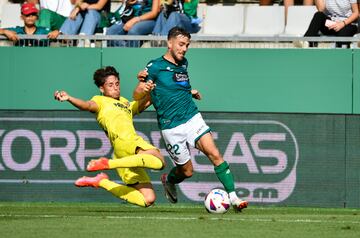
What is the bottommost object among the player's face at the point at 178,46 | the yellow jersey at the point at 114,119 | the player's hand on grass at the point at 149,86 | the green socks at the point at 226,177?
the green socks at the point at 226,177

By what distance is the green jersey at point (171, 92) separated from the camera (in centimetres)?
1308

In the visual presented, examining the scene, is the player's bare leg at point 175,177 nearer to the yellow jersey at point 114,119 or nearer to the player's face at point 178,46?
the yellow jersey at point 114,119

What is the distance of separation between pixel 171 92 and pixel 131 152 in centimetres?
98

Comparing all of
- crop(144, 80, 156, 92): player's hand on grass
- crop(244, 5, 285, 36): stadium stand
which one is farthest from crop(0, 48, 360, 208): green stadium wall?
crop(144, 80, 156, 92): player's hand on grass

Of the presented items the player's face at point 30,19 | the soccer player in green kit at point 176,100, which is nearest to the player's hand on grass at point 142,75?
the soccer player in green kit at point 176,100

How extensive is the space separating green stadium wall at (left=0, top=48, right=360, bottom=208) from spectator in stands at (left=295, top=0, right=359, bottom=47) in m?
0.40

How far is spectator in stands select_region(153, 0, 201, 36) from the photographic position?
16.7 m

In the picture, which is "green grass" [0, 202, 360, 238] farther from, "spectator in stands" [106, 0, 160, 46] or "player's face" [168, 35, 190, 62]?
"spectator in stands" [106, 0, 160, 46]

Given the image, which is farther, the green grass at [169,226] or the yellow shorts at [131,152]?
the yellow shorts at [131,152]

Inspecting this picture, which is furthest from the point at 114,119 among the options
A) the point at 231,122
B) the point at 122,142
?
the point at 231,122

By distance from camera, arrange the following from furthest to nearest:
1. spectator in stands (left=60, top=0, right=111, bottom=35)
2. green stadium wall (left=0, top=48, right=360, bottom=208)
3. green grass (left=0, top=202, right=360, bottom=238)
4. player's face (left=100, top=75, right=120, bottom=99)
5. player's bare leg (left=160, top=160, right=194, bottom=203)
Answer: spectator in stands (left=60, top=0, right=111, bottom=35) → green stadium wall (left=0, top=48, right=360, bottom=208) → player's bare leg (left=160, top=160, right=194, bottom=203) → player's face (left=100, top=75, right=120, bottom=99) → green grass (left=0, top=202, right=360, bottom=238)

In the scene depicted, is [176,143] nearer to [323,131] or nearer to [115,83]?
[115,83]

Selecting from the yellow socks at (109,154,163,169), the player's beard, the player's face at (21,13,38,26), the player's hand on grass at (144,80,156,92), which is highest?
the player's beard

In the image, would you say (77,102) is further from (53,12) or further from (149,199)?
(53,12)
